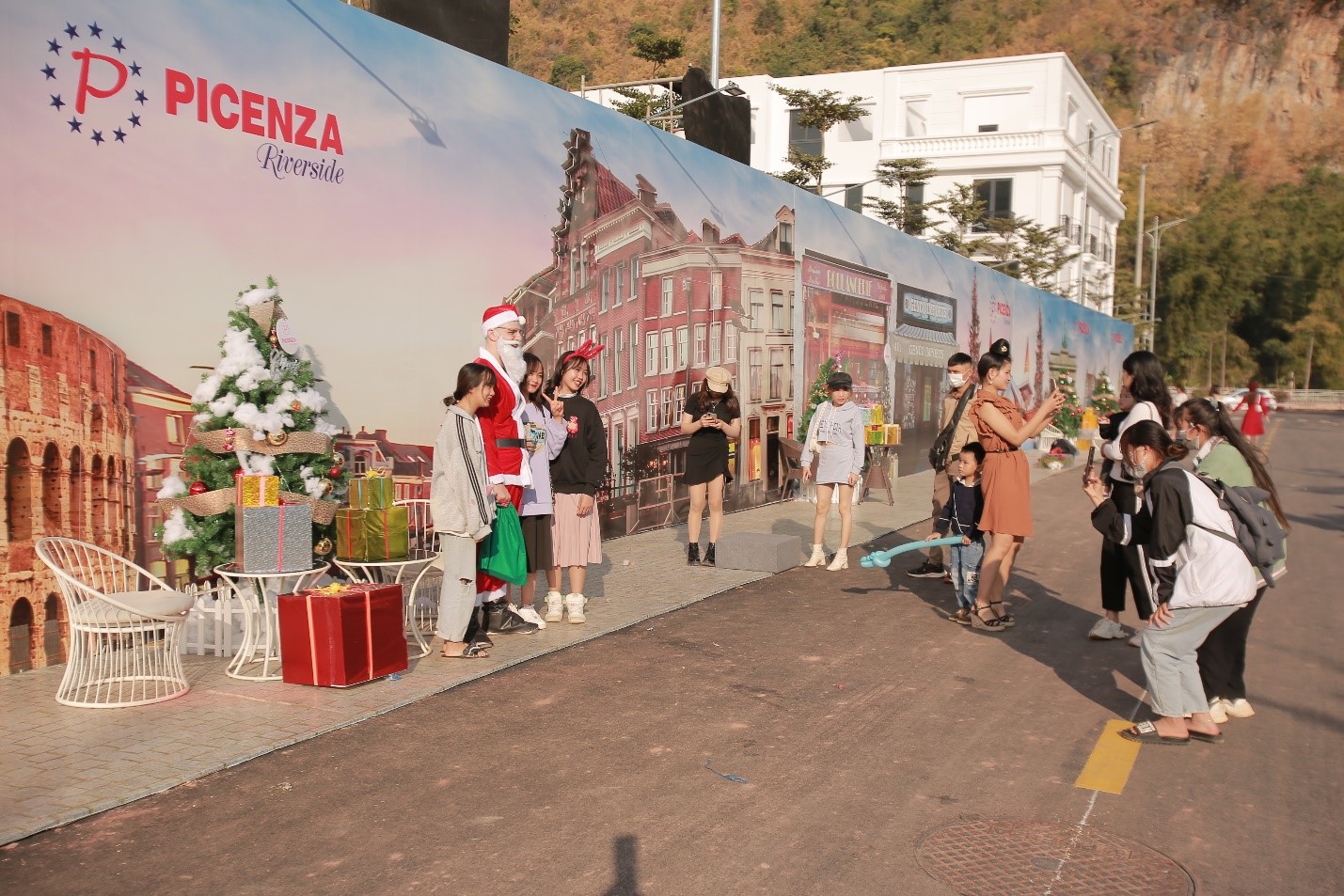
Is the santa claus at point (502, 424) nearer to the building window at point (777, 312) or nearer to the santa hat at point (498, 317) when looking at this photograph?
the santa hat at point (498, 317)

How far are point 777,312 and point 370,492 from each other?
9.97 meters

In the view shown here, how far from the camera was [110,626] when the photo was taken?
5863mm

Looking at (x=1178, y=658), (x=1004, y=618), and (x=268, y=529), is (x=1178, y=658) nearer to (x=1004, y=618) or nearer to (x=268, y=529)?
(x=1004, y=618)

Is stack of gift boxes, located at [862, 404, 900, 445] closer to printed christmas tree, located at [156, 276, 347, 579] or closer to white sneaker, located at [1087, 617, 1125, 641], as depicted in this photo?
white sneaker, located at [1087, 617, 1125, 641]

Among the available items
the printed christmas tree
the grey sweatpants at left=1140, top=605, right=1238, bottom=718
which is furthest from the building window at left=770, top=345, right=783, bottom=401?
the grey sweatpants at left=1140, top=605, right=1238, bottom=718

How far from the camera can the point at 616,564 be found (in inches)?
431

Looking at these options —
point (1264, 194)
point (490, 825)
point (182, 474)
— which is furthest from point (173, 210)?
point (1264, 194)

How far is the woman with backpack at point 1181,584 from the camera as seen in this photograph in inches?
215

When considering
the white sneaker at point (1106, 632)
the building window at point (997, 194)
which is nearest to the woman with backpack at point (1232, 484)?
the white sneaker at point (1106, 632)

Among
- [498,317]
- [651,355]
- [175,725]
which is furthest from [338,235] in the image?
[651,355]

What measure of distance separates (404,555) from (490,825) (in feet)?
9.88

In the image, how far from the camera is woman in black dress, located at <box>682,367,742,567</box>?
1076 centimetres

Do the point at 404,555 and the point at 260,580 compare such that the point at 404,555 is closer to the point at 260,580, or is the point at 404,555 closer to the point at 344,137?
the point at 260,580

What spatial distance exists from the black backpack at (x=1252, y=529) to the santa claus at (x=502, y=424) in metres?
4.16
